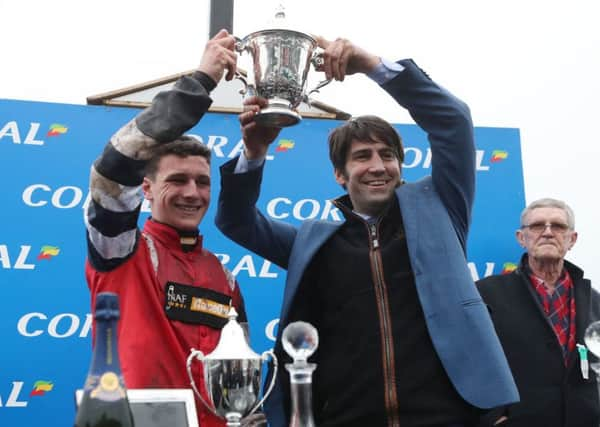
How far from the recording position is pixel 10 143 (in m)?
3.21

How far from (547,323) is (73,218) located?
199 cm

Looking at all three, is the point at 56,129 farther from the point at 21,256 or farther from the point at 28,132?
A: the point at 21,256

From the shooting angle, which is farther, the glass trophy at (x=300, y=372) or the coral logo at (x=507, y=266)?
the coral logo at (x=507, y=266)

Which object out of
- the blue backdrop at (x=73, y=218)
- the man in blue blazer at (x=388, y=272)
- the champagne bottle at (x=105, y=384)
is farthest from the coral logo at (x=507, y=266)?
the champagne bottle at (x=105, y=384)

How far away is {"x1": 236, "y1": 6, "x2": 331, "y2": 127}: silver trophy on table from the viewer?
1709mm

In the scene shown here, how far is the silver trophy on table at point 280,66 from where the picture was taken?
67.3 inches

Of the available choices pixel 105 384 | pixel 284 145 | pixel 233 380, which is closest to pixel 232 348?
pixel 233 380

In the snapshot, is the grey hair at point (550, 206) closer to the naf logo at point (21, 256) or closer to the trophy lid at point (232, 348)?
the naf logo at point (21, 256)

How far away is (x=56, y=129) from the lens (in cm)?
326

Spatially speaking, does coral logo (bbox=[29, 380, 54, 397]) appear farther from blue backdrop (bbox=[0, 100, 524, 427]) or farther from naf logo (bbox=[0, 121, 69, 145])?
naf logo (bbox=[0, 121, 69, 145])

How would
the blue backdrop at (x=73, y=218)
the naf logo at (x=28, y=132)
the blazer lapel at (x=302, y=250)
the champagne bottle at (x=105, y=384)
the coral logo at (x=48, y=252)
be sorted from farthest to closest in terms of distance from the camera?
Result: the naf logo at (x=28, y=132), the coral logo at (x=48, y=252), the blue backdrop at (x=73, y=218), the blazer lapel at (x=302, y=250), the champagne bottle at (x=105, y=384)

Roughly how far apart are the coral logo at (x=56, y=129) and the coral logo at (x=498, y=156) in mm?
1959

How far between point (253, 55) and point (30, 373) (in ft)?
6.14

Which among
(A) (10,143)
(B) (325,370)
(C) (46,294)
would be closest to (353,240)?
(B) (325,370)
